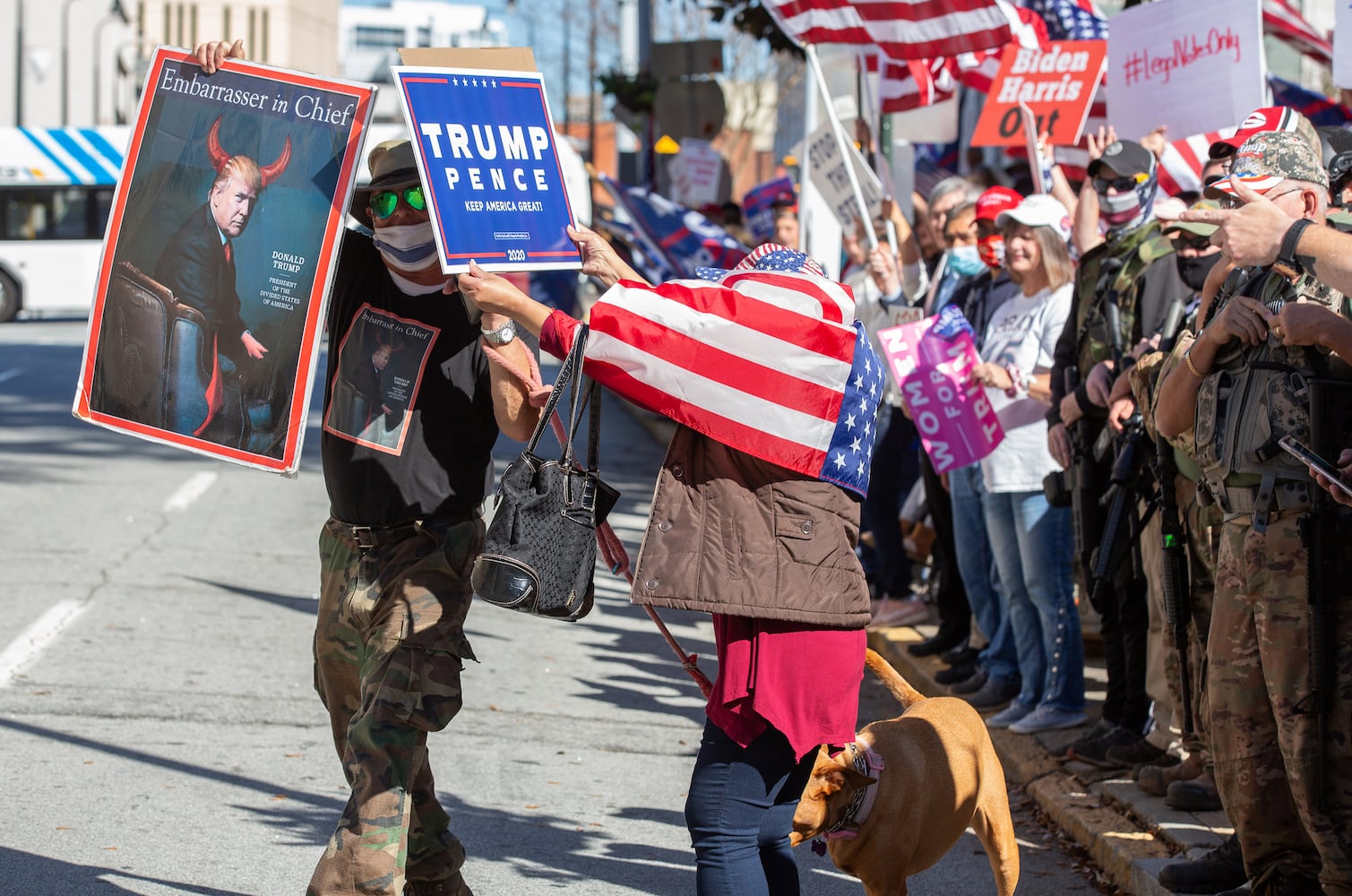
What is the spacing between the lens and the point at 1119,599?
621 cm

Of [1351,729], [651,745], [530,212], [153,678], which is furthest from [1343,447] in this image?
[153,678]

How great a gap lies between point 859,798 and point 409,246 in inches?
70.4

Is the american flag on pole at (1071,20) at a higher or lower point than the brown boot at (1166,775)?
higher

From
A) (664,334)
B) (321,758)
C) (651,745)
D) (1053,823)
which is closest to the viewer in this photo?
(664,334)

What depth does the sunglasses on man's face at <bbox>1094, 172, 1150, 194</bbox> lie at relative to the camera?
642 centimetres

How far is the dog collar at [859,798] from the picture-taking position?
3826 mm

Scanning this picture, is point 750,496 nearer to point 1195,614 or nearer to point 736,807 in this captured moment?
point 736,807

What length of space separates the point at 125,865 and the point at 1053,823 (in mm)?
3149

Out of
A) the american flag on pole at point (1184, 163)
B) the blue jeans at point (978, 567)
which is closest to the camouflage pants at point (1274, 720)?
the blue jeans at point (978, 567)

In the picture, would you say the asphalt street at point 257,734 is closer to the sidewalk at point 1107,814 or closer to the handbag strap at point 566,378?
the sidewalk at point 1107,814

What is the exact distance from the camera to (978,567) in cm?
759

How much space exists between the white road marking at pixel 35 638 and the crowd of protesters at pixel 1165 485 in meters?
4.29

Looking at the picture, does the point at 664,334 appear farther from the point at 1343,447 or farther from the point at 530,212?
the point at 1343,447

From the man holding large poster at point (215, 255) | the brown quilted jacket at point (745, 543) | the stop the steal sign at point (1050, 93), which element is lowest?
the brown quilted jacket at point (745, 543)
